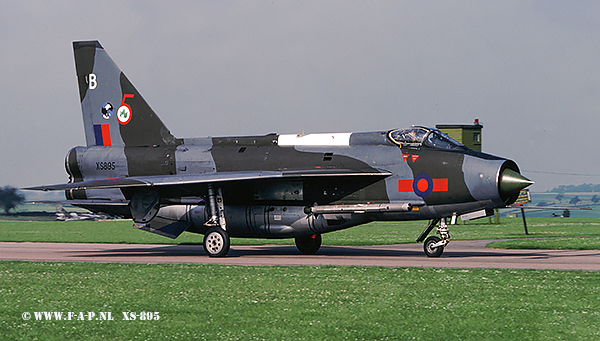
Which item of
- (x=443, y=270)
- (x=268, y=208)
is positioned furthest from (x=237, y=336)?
(x=268, y=208)

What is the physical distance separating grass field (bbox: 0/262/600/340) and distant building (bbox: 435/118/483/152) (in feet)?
133

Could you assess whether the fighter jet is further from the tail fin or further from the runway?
the runway

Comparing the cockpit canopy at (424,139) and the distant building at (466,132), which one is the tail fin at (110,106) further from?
the distant building at (466,132)

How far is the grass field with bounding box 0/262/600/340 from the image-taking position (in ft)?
27.3

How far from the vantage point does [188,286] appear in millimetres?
12008

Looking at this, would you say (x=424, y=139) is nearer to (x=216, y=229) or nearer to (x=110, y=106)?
(x=216, y=229)

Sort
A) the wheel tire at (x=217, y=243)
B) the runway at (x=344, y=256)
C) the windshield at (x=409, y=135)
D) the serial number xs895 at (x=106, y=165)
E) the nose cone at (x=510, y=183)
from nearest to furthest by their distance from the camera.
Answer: the runway at (x=344, y=256) → the nose cone at (x=510, y=183) → the windshield at (x=409, y=135) → the wheel tire at (x=217, y=243) → the serial number xs895 at (x=106, y=165)

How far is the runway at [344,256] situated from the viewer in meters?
16.2

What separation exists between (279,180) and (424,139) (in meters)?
4.49

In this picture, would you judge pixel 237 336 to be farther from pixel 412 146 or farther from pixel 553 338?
pixel 412 146

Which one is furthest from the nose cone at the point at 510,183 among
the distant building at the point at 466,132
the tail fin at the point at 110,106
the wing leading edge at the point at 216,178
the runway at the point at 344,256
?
the distant building at the point at 466,132

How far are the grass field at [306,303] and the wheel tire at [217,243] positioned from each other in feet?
12.6

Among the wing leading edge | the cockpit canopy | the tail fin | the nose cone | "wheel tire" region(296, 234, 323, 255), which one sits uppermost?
the tail fin

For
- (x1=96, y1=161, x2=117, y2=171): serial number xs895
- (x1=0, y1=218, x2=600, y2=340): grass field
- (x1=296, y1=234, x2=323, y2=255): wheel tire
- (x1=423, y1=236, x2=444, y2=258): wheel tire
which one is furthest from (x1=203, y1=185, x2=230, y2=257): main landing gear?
(x1=423, y1=236, x2=444, y2=258): wheel tire
